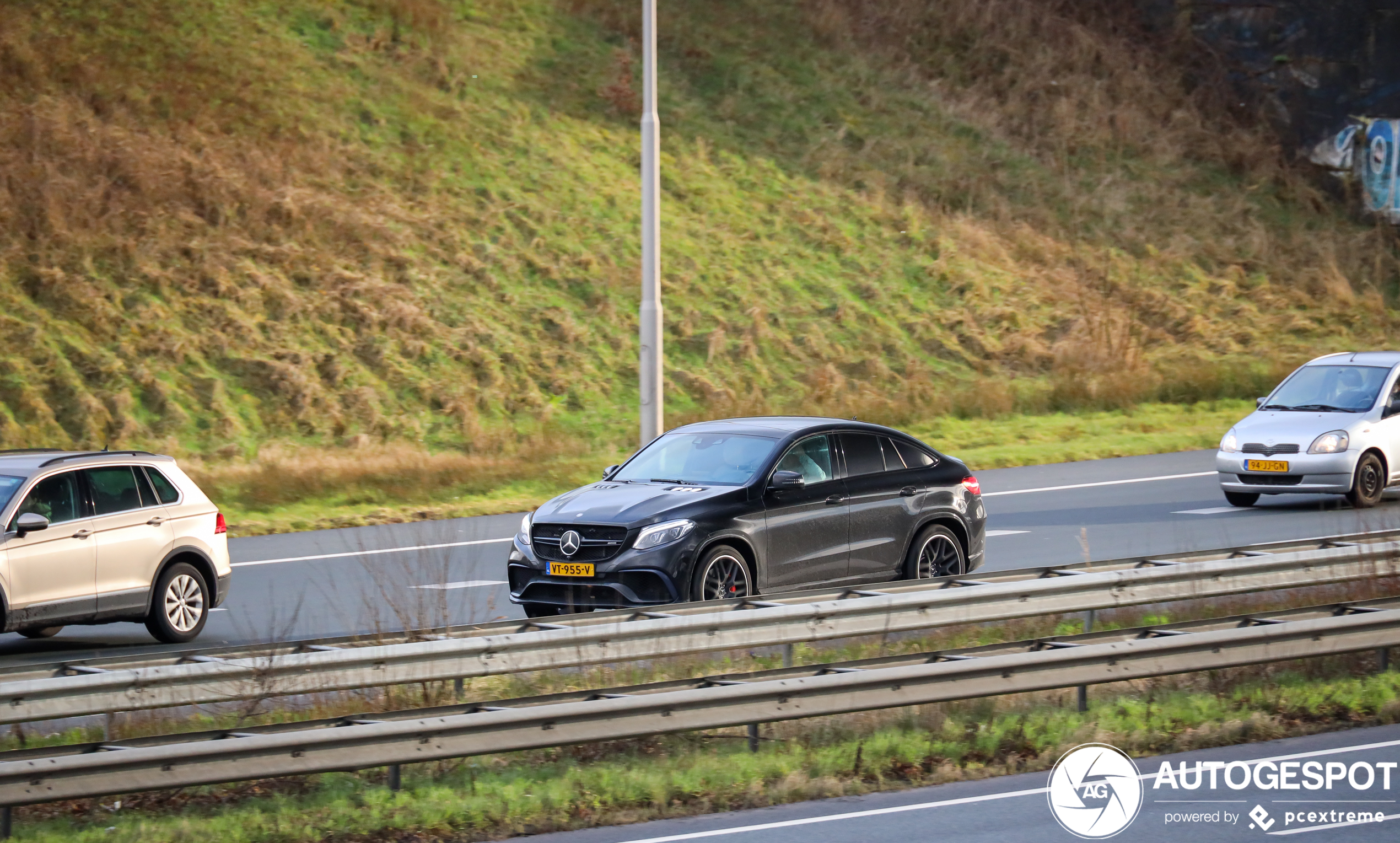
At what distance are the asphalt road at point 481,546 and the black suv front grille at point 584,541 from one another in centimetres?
73

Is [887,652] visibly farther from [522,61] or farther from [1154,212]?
[1154,212]

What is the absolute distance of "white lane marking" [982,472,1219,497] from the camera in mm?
21047

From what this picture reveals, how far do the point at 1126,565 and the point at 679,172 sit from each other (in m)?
25.7

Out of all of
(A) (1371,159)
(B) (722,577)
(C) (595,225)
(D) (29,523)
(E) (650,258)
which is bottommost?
(B) (722,577)

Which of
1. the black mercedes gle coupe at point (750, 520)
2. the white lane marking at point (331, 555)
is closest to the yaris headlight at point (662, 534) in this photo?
the black mercedes gle coupe at point (750, 520)

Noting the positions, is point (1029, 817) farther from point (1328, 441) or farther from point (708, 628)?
point (1328, 441)

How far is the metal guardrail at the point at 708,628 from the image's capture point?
8.22 m

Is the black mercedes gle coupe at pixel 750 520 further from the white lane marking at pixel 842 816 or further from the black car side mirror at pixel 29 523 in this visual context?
the black car side mirror at pixel 29 523

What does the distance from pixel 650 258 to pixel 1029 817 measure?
11.3 metres

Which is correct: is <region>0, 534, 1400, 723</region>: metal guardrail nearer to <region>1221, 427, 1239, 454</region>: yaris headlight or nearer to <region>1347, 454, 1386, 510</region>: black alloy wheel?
<region>1347, 454, 1386, 510</region>: black alloy wheel

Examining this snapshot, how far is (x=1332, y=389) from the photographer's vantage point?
1920 cm

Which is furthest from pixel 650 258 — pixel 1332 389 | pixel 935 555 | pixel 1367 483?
pixel 1367 483

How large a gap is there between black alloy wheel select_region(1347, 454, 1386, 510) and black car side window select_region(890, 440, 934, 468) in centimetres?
723

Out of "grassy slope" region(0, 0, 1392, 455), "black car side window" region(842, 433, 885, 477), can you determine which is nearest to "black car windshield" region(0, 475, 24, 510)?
"black car side window" region(842, 433, 885, 477)
